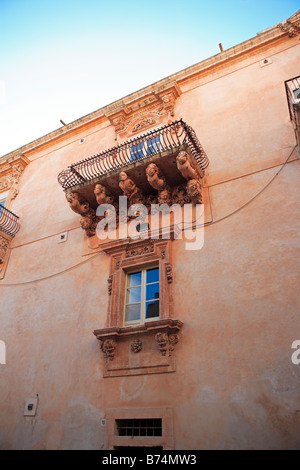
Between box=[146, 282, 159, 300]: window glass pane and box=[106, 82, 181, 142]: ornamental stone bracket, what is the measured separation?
15.8 feet

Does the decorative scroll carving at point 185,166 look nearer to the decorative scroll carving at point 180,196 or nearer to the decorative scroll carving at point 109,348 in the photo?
the decorative scroll carving at point 180,196

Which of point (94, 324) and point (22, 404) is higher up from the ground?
point (94, 324)

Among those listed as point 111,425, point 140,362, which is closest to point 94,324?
point 140,362

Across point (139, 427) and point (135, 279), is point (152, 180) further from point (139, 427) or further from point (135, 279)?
point (139, 427)

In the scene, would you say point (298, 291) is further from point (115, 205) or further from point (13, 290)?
point (13, 290)

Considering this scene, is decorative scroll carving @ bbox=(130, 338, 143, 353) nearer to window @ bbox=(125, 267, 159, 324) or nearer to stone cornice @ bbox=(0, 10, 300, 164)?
window @ bbox=(125, 267, 159, 324)

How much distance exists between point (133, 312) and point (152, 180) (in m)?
2.76

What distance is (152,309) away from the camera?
623cm

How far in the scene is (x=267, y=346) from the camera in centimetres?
489

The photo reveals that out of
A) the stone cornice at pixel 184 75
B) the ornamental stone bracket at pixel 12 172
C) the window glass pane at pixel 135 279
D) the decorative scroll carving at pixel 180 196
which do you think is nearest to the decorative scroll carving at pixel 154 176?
the decorative scroll carving at pixel 180 196

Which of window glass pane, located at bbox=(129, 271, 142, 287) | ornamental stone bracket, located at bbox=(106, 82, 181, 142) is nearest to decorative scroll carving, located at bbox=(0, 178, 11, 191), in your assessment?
ornamental stone bracket, located at bbox=(106, 82, 181, 142)

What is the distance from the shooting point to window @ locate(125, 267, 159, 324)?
624cm

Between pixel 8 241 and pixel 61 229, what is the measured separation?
2103 millimetres

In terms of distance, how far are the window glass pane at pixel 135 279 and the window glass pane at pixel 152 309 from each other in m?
0.64
